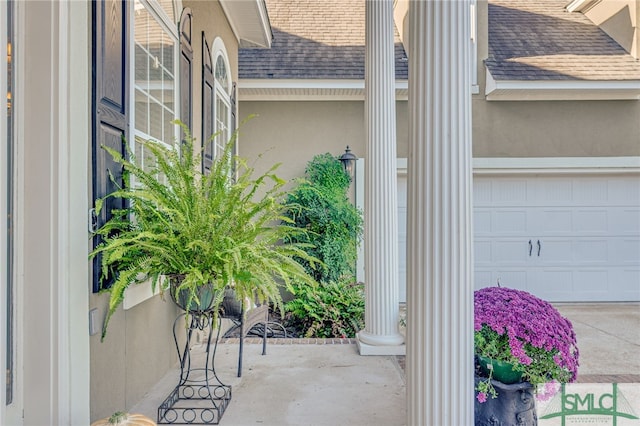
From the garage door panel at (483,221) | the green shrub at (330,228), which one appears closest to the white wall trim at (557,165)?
the garage door panel at (483,221)

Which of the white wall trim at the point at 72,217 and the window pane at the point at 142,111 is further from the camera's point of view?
the window pane at the point at 142,111

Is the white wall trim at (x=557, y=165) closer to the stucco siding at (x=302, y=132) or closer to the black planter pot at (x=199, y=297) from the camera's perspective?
the stucco siding at (x=302, y=132)

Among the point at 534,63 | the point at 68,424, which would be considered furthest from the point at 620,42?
the point at 68,424

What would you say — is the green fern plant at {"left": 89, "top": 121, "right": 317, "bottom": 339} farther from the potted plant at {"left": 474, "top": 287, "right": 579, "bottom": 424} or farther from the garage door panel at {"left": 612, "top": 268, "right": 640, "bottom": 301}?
the garage door panel at {"left": 612, "top": 268, "right": 640, "bottom": 301}

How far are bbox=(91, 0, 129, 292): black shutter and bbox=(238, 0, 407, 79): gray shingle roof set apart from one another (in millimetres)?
4793

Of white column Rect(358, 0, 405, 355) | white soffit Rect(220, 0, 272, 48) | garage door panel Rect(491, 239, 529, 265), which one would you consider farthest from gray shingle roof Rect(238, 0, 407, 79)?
garage door panel Rect(491, 239, 529, 265)

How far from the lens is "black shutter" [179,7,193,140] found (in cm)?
411

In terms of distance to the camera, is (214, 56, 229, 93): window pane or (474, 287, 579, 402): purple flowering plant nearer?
(474, 287, 579, 402): purple flowering plant

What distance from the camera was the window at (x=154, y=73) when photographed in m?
3.23

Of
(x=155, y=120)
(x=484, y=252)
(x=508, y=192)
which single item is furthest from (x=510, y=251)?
(x=155, y=120)

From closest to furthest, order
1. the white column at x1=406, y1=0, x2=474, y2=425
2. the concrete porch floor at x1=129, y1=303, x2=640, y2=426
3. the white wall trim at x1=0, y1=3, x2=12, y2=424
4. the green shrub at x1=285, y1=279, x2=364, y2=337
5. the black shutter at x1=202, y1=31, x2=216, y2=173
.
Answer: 1. the white wall trim at x1=0, y1=3, x2=12, y2=424
2. the white column at x1=406, y1=0, x2=474, y2=425
3. the concrete porch floor at x1=129, y1=303, x2=640, y2=426
4. the black shutter at x1=202, y1=31, x2=216, y2=173
5. the green shrub at x1=285, y1=279, x2=364, y2=337

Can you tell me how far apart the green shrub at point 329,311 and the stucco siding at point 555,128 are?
3.67m

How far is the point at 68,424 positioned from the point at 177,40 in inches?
126

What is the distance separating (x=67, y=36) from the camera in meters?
2.19
